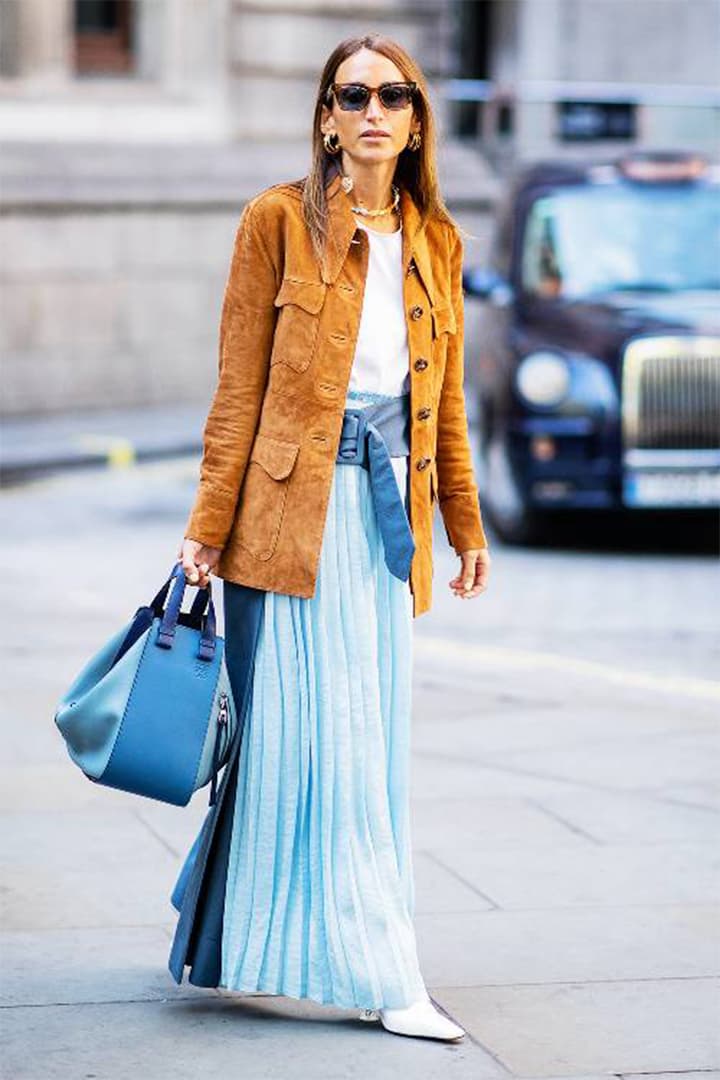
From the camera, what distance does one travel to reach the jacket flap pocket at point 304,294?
15.7 feet

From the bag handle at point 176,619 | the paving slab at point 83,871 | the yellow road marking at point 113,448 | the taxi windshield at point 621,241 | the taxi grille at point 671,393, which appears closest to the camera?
the bag handle at point 176,619

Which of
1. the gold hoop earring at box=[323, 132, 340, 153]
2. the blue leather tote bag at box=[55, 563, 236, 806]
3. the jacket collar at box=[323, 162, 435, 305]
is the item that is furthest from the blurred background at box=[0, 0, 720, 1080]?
the gold hoop earring at box=[323, 132, 340, 153]

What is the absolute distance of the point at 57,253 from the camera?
19.9 metres

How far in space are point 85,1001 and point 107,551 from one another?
7.87 m

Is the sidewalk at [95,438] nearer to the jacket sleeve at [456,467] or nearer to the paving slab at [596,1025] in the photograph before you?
the jacket sleeve at [456,467]

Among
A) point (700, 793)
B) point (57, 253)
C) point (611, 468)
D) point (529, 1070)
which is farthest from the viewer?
point (57, 253)

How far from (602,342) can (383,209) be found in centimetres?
794

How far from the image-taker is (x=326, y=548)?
4848 mm

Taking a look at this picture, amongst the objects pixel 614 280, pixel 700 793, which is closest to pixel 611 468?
pixel 614 280

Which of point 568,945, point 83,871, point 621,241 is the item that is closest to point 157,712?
point 568,945

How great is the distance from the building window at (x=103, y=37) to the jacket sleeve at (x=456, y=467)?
16.5m

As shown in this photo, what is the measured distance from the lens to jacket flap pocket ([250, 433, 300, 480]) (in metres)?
4.79

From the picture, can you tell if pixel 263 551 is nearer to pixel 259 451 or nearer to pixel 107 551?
pixel 259 451

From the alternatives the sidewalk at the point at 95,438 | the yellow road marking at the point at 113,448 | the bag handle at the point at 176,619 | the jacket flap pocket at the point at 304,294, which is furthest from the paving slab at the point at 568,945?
the yellow road marking at the point at 113,448
